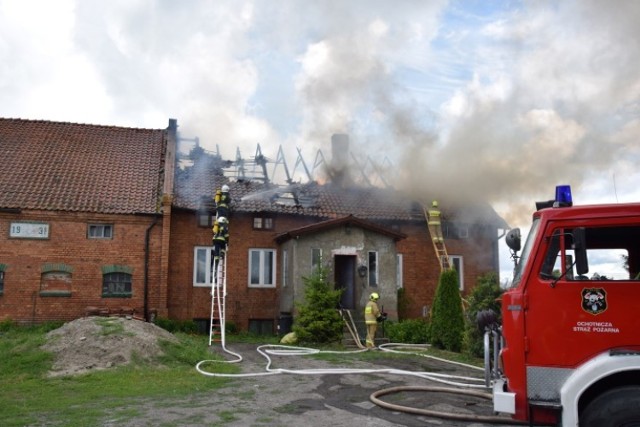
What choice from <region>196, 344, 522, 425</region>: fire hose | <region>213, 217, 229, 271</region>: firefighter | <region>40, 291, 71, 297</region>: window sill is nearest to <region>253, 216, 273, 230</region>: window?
<region>213, 217, 229, 271</region>: firefighter

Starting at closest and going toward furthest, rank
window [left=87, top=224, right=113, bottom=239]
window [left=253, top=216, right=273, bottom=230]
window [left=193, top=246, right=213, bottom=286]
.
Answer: window [left=87, top=224, right=113, bottom=239]
window [left=193, top=246, right=213, bottom=286]
window [left=253, top=216, right=273, bottom=230]

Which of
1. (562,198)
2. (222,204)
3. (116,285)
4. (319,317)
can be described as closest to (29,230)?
(116,285)

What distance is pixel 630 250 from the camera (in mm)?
6477

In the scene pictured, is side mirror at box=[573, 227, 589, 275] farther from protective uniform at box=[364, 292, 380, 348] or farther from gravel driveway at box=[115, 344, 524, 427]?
protective uniform at box=[364, 292, 380, 348]

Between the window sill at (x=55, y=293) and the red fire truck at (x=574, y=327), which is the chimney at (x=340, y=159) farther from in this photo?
the red fire truck at (x=574, y=327)

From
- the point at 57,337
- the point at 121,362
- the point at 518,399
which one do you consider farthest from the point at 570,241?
the point at 57,337

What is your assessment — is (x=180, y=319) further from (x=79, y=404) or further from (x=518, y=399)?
(x=518, y=399)

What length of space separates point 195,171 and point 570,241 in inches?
817

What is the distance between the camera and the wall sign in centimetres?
2092

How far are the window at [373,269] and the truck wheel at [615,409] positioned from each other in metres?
15.9

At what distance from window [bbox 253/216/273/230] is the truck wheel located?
18735mm

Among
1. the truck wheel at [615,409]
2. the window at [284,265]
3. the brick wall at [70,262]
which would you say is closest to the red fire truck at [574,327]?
the truck wheel at [615,409]

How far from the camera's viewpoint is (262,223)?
2402 centimetres

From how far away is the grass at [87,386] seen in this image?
8469mm
